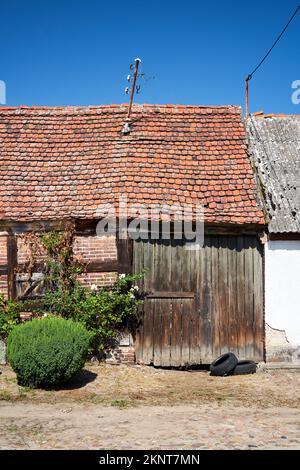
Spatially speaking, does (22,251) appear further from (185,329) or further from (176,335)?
(185,329)

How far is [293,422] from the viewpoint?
23.4ft

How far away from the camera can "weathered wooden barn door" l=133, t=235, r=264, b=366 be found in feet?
35.2

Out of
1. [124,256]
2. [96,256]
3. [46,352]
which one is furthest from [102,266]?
[46,352]

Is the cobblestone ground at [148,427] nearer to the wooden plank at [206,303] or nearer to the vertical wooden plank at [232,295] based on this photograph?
the wooden plank at [206,303]

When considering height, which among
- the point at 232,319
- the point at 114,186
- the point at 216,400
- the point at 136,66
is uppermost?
the point at 136,66

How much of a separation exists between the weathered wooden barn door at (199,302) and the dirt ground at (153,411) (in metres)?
0.47

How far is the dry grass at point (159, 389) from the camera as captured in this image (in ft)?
27.2

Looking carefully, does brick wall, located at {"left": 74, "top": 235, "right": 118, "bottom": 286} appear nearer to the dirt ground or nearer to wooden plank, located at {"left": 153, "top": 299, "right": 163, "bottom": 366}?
wooden plank, located at {"left": 153, "top": 299, "right": 163, "bottom": 366}

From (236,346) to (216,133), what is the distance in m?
5.20

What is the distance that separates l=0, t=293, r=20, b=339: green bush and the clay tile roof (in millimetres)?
1695

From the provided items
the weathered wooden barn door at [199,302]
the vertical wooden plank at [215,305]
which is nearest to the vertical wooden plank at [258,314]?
the weathered wooden barn door at [199,302]

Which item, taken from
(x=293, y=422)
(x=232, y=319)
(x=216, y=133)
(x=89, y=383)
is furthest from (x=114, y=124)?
(x=293, y=422)
